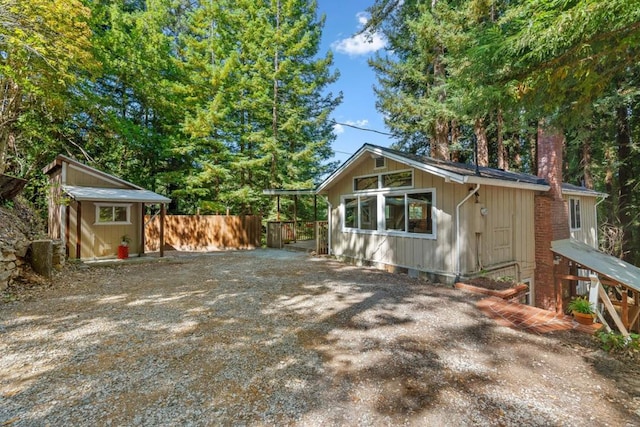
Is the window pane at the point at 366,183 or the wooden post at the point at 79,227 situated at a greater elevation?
the window pane at the point at 366,183

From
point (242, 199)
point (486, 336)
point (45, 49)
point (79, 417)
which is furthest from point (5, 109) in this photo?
point (486, 336)

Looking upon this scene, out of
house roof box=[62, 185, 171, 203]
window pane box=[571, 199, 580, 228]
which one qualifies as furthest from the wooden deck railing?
window pane box=[571, 199, 580, 228]

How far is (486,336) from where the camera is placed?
385 centimetres

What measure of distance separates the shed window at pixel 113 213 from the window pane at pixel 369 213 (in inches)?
321

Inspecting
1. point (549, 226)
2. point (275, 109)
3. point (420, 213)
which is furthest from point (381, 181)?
point (275, 109)

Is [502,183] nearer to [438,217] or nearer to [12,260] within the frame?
[438,217]

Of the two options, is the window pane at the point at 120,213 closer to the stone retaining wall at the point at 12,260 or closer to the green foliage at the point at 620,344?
the stone retaining wall at the point at 12,260

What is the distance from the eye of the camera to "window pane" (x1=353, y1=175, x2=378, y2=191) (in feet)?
27.7

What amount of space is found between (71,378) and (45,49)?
350 inches

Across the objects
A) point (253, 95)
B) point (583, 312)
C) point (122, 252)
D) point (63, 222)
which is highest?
point (253, 95)

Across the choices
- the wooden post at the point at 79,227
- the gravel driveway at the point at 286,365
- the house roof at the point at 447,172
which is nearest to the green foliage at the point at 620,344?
the gravel driveway at the point at 286,365

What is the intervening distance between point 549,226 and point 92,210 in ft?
45.4

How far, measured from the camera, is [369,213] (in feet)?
28.3

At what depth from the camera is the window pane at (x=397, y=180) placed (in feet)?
→ 24.8
